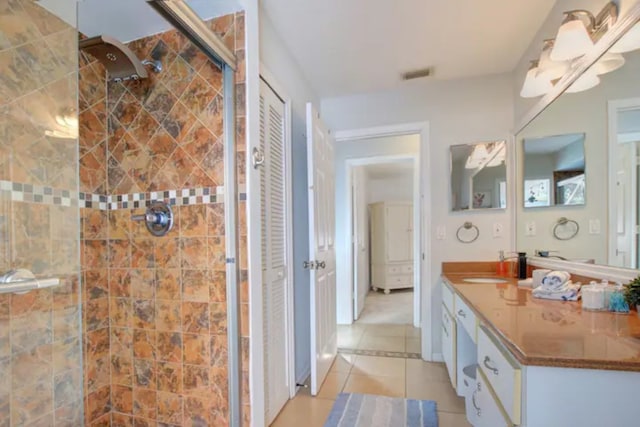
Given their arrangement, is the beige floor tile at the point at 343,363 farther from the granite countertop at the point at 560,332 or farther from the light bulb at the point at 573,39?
the light bulb at the point at 573,39

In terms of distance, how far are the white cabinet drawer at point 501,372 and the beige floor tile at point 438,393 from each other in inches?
37.5

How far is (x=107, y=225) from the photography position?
1.74m

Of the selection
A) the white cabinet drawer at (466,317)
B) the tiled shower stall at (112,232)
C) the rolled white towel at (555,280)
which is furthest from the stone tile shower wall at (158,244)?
the rolled white towel at (555,280)

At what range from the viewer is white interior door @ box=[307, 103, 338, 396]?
6.84 feet

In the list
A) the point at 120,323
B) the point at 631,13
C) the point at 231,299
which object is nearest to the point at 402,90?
the point at 631,13

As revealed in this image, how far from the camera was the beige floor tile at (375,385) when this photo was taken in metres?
2.14

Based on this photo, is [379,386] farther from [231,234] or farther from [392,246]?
[392,246]

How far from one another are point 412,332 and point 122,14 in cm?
368

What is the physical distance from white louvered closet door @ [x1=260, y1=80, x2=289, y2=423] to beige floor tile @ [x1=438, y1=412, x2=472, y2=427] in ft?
3.24

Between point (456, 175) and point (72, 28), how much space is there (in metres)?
2.71

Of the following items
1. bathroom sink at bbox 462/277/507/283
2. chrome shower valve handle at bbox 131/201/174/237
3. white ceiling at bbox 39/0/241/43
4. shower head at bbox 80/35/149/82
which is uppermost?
white ceiling at bbox 39/0/241/43

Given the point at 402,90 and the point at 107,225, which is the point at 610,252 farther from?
the point at 107,225

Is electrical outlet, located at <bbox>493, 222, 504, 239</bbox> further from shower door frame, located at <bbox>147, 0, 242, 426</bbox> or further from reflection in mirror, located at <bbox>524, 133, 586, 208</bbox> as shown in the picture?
shower door frame, located at <bbox>147, 0, 242, 426</bbox>

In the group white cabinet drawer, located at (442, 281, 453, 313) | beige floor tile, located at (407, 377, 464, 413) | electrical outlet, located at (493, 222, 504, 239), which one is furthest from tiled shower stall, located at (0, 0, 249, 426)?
electrical outlet, located at (493, 222, 504, 239)
